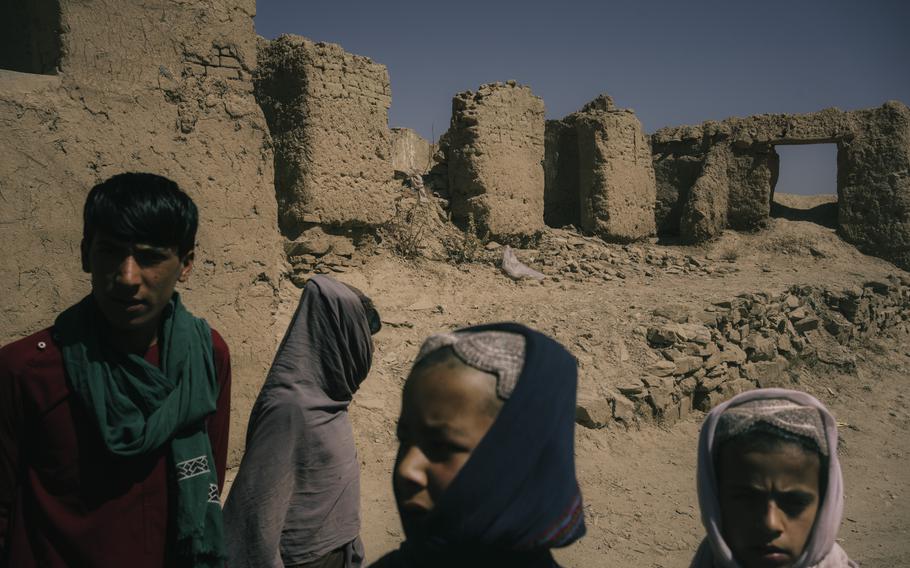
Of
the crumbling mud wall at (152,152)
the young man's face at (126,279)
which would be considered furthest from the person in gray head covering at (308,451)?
the crumbling mud wall at (152,152)

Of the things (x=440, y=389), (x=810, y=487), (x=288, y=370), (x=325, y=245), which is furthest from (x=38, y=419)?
(x=325, y=245)

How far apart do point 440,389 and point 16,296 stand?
2.39 m

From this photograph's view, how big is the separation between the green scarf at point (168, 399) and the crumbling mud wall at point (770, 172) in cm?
1191

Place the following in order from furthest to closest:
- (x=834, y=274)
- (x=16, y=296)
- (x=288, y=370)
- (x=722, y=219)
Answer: (x=722, y=219), (x=834, y=274), (x=16, y=296), (x=288, y=370)

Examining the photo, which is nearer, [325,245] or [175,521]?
[175,521]

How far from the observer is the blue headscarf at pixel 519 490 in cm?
104

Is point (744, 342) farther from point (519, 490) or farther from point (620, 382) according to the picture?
point (519, 490)

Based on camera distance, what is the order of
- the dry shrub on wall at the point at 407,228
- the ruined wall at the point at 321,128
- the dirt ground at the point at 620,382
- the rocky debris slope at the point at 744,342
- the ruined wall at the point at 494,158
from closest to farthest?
the dirt ground at the point at 620,382
the rocky debris slope at the point at 744,342
the ruined wall at the point at 321,128
the dry shrub on wall at the point at 407,228
the ruined wall at the point at 494,158

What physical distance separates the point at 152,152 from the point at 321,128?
4.25m

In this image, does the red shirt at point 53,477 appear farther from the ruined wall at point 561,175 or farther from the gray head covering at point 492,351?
the ruined wall at point 561,175

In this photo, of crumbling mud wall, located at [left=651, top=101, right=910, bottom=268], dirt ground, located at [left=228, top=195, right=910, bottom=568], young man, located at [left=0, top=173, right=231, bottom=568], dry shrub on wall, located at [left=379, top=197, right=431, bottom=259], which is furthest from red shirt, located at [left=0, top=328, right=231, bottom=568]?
crumbling mud wall, located at [left=651, top=101, right=910, bottom=268]

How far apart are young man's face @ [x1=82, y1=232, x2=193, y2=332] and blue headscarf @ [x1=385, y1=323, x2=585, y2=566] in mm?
1009

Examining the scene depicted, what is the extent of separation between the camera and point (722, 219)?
12578 mm

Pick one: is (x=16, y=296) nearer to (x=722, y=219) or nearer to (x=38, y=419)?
(x=38, y=419)
